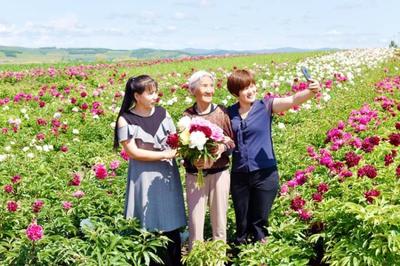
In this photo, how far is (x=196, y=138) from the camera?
351 centimetres

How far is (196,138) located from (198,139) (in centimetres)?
2

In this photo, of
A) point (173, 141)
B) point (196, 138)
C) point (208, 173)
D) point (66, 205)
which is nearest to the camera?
point (196, 138)

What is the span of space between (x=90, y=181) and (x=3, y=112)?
233 inches

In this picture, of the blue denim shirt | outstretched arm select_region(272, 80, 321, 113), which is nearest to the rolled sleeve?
the blue denim shirt

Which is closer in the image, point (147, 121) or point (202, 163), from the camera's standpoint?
point (202, 163)

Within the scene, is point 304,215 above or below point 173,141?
below

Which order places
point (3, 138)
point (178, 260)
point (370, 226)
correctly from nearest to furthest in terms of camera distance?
point (370, 226) → point (178, 260) → point (3, 138)

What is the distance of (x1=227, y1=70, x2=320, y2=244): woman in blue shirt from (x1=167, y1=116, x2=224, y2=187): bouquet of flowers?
0.35m

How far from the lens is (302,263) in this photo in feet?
11.4

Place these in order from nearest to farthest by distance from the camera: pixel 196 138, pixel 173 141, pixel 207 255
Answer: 1. pixel 196 138
2. pixel 173 141
3. pixel 207 255

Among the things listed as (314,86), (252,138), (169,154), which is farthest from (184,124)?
(314,86)

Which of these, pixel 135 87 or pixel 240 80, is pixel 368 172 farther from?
pixel 135 87

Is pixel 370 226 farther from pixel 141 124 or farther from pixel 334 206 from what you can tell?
pixel 141 124

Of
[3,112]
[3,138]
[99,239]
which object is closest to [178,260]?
[99,239]
